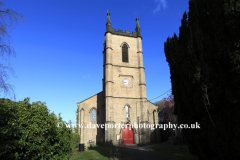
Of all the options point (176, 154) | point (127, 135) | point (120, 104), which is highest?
point (120, 104)

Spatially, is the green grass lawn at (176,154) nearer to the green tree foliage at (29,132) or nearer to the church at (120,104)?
the green tree foliage at (29,132)

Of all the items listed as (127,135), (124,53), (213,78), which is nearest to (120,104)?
(127,135)

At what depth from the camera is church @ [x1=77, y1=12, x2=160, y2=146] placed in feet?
84.9

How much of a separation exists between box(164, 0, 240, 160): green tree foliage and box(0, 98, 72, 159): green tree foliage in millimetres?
6585

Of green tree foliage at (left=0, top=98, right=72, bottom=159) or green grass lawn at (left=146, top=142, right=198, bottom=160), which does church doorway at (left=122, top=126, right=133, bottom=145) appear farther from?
green tree foliage at (left=0, top=98, right=72, bottom=159)

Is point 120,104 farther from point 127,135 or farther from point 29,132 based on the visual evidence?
point 29,132

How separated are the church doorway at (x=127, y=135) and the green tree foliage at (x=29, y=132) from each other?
758 inches

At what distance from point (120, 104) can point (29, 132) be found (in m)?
21.1

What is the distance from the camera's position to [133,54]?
30.5 m

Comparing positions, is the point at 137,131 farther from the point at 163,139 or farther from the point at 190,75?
the point at 190,75

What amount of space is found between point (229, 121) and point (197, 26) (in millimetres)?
4746

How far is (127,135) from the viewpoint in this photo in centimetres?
2625

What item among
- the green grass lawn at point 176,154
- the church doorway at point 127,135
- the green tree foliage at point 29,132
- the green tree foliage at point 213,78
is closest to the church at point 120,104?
the church doorway at point 127,135

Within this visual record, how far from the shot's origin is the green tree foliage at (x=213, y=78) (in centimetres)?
675
